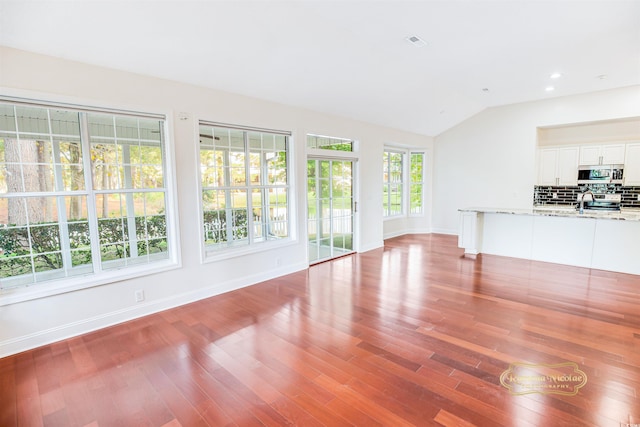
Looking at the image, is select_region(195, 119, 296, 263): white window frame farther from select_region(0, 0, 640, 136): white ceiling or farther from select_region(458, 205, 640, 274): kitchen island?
select_region(458, 205, 640, 274): kitchen island

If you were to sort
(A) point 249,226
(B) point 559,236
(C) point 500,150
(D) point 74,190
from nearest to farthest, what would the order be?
1. (D) point 74,190
2. (A) point 249,226
3. (B) point 559,236
4. (C) point 500,150

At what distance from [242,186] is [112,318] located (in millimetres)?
2208

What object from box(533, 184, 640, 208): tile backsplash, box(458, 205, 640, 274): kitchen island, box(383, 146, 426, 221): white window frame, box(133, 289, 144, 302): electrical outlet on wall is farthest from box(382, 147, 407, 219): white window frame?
box(133, 289, 144, 302): electrical outlet on wall

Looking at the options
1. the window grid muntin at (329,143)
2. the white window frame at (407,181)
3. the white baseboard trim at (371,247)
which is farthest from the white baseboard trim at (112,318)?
the white window frame at (407,181)

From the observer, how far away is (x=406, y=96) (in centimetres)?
557

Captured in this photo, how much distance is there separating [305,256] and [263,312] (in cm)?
182

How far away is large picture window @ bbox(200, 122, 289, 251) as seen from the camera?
161 inches

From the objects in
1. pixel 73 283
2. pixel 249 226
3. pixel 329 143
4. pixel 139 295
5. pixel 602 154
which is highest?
pixel 329 143

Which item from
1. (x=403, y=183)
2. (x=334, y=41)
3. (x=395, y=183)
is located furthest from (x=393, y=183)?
(x=334, y=41)

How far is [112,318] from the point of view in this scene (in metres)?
3.22

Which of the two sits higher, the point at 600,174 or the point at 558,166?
the point at 558,166

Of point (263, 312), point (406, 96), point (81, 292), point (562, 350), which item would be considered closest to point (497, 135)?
point (406, 96)

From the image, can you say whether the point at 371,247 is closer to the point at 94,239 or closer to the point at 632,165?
the point at 94,239

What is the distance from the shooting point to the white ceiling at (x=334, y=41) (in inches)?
103
